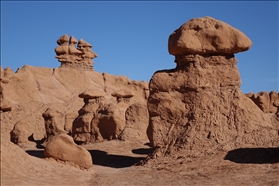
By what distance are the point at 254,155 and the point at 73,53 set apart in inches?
1043

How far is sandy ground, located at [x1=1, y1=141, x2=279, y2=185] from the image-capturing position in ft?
29.7

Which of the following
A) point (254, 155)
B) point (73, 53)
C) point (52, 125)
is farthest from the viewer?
point (73, 53)

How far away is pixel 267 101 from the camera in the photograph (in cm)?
2595

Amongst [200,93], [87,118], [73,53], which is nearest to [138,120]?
[87,118]

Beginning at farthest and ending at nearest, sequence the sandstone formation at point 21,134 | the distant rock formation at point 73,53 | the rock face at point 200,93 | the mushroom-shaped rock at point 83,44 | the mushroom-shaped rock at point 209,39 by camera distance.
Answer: the mushroom-shaped rock at point 83,44 → the distant rock formation at point 73,53 → the sandstone formation at point 21,134 → the mushroom-shaped rock at point 209,39 → the rock face at point 200,93

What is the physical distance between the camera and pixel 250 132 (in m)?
11.5

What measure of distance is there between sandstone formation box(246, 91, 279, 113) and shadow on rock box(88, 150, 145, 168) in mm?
12605

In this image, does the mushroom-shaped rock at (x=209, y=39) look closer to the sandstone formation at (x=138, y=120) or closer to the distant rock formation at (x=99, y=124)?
the sandstone formation at (x=138, y=120)

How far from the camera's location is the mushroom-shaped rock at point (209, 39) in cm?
1227

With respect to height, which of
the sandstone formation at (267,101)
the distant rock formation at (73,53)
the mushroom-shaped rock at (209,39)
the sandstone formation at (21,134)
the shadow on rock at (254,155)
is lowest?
the shadow on rock at (254,155)

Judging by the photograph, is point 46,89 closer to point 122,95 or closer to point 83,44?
point 83,44

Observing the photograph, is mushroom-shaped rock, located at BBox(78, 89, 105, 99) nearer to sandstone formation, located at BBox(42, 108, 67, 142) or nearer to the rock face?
sandstone formation, located at BBox(42, 108, 67, 142)

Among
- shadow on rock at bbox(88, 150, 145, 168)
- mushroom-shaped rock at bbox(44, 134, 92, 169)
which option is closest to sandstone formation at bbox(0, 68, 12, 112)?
shadow on rock at bbox(88, 150, 145, 168)

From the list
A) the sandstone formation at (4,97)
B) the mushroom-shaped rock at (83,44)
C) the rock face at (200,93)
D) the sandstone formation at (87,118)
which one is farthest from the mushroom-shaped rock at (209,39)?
the mushroom-shaped rock at (83,44)
